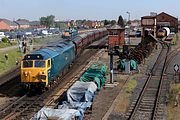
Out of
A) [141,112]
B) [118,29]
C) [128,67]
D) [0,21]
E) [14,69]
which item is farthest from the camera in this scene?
[0,21]

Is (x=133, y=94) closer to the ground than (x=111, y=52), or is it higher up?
closer to the ground

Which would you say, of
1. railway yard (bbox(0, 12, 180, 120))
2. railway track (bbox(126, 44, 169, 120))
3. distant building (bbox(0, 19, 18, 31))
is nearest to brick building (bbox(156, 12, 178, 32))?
distant building (bbox(0, 19, 18, 31))

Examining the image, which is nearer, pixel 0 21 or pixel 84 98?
pixel 84 98

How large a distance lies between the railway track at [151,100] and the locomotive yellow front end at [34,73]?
20.9 ft

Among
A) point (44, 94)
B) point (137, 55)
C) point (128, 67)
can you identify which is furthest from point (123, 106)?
point (137, 55)

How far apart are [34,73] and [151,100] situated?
319 inches

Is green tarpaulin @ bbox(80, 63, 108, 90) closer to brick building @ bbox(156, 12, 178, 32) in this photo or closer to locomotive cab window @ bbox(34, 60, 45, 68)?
locomotive cab window @ bbox(34, 60, 45, 68)

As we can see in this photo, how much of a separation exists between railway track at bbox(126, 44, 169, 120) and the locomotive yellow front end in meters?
6.37

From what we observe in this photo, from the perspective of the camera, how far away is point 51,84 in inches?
1049

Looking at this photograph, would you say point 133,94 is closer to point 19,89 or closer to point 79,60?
point 19,89

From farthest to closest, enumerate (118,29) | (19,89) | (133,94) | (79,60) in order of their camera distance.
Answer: (79,60)
(118,29)
(19,89)
(133,94)

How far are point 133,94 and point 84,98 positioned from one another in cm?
552

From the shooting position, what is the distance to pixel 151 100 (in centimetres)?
2381

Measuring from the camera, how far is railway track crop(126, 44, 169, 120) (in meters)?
20.1
